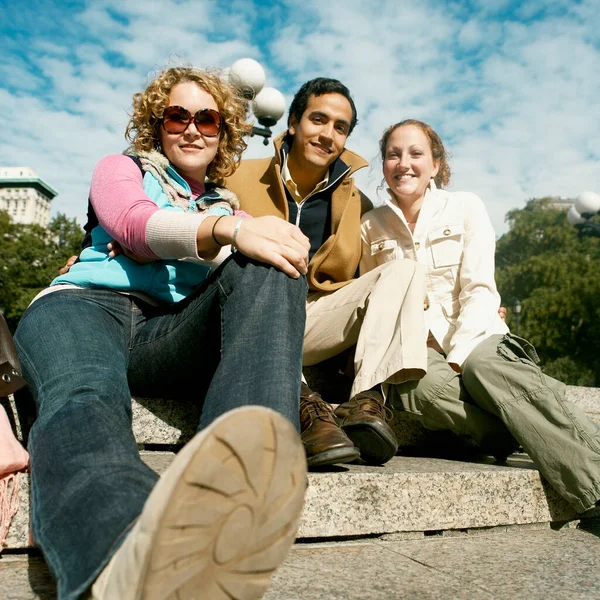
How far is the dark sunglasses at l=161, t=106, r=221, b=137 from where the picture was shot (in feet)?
8.54

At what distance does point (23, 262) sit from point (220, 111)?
114ft

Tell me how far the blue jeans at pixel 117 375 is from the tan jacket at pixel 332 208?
1165mm

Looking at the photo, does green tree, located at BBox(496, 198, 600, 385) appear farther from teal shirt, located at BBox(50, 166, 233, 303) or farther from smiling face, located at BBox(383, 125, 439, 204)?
teal shirt, located at BBox(50, 166, 233, 303)

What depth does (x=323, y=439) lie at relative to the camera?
2090 millimetres

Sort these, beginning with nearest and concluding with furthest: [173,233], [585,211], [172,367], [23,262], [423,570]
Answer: [423,570], [173,233], [172,367], [585,211], [23,262]

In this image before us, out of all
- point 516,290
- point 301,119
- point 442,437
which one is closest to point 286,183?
point 301,119

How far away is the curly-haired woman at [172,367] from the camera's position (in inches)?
39.7

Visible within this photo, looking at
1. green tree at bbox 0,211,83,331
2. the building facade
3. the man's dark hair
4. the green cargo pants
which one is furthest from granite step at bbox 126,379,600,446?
the building facade

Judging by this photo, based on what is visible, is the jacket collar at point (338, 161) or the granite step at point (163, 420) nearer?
the granite step at point (163, 420)

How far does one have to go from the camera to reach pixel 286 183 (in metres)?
3.56

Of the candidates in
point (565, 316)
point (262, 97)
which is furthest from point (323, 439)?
point (565, 316)

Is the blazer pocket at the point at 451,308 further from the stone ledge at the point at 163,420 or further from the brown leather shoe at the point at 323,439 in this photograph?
the stone ledge at the point at 163,420

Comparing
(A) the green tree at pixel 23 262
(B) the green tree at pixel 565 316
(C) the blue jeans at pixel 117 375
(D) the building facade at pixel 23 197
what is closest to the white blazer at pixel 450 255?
(C) the blue jeans at pixel 117 375

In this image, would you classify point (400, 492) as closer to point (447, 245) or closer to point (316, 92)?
point (447, 245)
